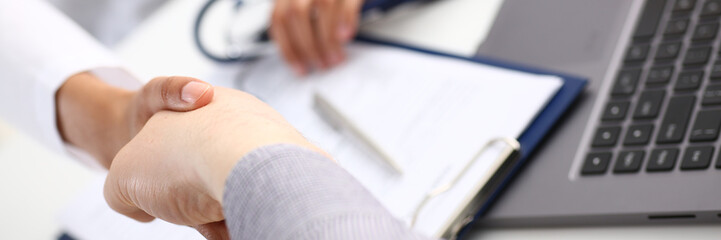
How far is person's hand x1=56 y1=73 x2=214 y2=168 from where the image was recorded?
28 cm

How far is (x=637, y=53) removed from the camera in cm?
45

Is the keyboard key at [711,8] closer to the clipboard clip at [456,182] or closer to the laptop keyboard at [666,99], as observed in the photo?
the laptop keyboard at [666,99]

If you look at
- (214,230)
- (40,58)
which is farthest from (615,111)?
(40,58)

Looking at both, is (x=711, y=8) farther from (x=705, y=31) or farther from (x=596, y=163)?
(x=596, y=163)

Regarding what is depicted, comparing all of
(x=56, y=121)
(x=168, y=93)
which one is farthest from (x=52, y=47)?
(x=168, y=93)

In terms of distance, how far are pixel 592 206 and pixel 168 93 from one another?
8.5 inches

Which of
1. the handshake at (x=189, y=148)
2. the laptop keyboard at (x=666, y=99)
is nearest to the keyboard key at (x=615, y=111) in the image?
the laptop keyboard at (x=666, y=99)

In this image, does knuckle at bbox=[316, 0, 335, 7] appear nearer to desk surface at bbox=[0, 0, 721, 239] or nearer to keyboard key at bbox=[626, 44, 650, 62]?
desk surface at bbox=[0, 0, 721, 239]

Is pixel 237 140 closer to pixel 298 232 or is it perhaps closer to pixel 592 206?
pixel 298 232

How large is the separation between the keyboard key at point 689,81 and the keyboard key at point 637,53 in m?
0.04

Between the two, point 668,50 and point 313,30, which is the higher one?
point 668,50

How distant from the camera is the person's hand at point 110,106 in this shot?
28cm

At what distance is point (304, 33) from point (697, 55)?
0.30m

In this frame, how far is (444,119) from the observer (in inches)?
18.1
